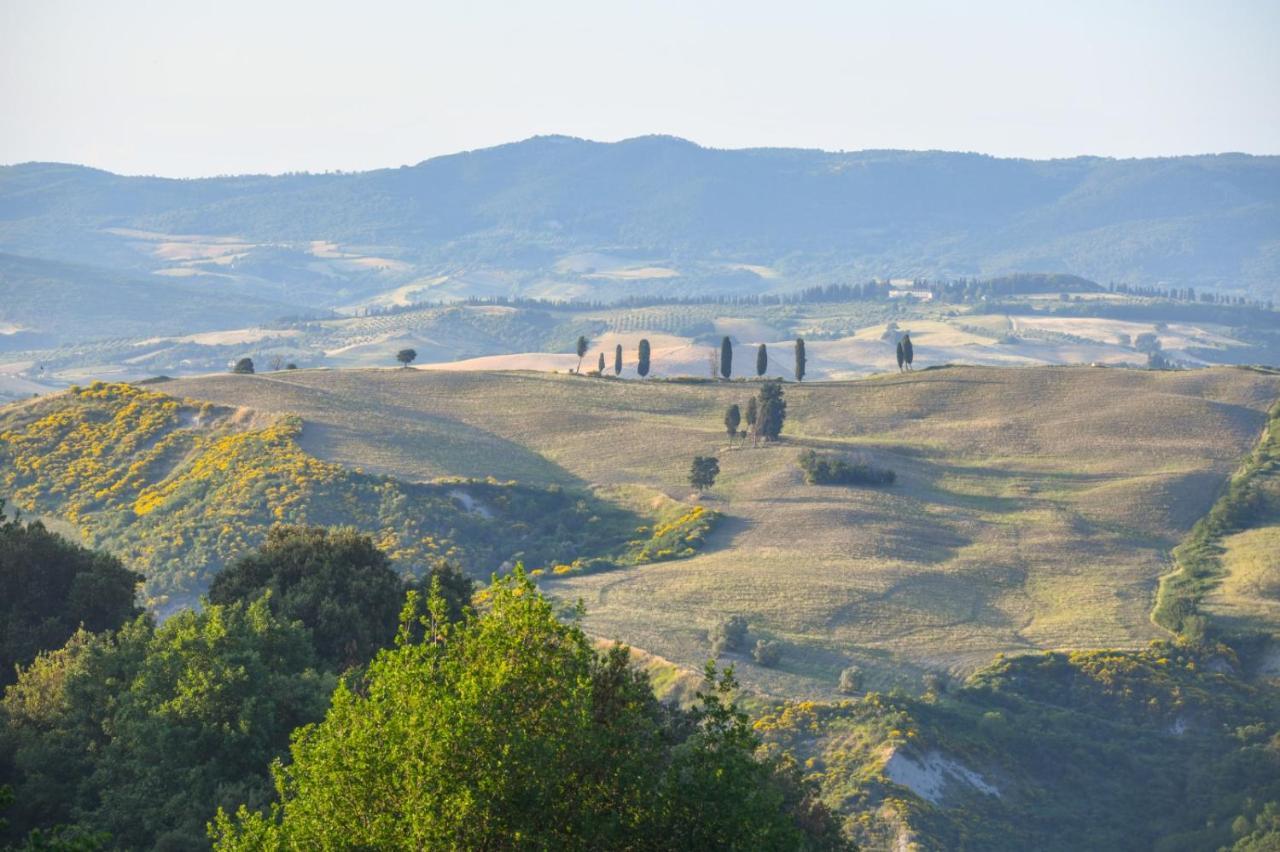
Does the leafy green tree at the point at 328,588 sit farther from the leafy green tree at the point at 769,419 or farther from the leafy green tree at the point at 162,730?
the leafy green tree at the point at 769,419

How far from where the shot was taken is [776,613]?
8488 cm

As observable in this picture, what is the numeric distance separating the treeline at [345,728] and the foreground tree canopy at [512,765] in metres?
0.04

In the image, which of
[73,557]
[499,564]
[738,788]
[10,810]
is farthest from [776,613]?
[738,788]

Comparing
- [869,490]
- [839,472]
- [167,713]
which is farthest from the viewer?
[839,472]

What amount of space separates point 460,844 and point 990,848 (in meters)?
44.4

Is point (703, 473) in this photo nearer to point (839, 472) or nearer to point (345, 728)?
point (839, 472)

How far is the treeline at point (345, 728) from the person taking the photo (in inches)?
981

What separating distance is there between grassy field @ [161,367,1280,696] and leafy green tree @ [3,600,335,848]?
116 feet

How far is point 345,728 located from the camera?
89.3 ft

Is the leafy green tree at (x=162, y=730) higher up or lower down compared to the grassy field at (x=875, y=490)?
higher up

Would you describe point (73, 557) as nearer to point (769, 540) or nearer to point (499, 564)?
point (499, 564)

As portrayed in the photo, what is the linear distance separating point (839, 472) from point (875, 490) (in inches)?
113

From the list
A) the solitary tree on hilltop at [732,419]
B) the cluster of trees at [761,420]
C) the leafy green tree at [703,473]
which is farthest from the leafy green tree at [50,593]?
the cluster of trees at [761,420]

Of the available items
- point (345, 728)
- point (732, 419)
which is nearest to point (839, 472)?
point (732, 419)
